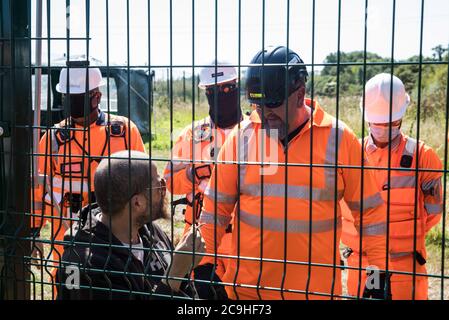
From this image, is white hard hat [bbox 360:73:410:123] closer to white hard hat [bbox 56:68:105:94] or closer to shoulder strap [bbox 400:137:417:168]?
shoulder strap [bbox 400:137:417:168]

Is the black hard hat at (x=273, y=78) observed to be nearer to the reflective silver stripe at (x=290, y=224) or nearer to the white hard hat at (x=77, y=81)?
the reflective silver stripe at (x=290, y=224)

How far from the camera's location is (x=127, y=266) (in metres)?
2.47

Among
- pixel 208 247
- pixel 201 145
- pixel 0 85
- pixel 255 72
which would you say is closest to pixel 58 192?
pixel 201 145

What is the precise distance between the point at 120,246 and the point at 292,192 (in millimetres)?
848

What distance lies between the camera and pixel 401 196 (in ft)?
12.1

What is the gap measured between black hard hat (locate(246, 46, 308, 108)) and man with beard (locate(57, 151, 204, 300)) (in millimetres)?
582

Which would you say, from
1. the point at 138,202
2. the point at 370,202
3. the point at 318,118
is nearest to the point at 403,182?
the point at 370,202

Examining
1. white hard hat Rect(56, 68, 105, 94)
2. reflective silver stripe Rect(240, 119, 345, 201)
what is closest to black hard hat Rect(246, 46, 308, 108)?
reflective silver stripe Rect(240, 119, 345, 201)

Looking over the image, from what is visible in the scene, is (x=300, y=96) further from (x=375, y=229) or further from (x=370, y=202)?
(x=375, y=229)

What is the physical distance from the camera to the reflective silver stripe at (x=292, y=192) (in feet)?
8.89

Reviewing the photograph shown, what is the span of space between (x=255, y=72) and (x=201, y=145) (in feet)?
4.45

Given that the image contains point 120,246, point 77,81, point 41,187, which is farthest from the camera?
point 77,81

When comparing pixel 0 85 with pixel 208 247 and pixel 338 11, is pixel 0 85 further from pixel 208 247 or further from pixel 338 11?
pixel 338 11

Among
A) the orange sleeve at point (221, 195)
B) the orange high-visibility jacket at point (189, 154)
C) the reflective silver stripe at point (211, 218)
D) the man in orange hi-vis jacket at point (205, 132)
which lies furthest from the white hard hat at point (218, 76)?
the reflective silver stripe at point (211, 218)
